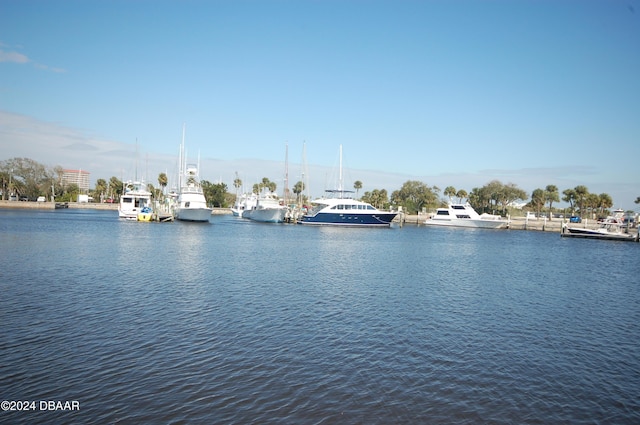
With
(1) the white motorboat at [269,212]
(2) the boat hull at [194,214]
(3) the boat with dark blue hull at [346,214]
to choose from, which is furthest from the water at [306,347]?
(1) the white motorboat at [269,212]

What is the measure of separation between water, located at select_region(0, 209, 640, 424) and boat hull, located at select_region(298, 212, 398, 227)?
6059 centimetres

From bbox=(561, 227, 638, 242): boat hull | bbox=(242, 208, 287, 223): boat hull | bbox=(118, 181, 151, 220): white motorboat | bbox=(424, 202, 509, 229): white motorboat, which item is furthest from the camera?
bbox=(424, 202, 509, 229): white motorboat

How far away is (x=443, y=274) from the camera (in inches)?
1216

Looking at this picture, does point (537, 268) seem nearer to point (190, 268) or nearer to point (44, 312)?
point (190, 268)

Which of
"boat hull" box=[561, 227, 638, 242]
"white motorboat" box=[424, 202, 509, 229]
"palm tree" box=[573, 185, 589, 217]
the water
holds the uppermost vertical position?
"palm tree" box=[573, 185, 589, 217]

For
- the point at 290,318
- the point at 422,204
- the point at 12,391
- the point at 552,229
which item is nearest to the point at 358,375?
the point at 290,318

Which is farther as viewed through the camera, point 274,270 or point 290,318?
point 274,270

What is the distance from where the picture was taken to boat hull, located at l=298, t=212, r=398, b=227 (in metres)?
88.9

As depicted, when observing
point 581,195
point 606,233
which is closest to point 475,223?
point 606,233

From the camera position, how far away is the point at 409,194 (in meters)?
157

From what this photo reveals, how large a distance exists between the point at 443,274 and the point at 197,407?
23887 mm

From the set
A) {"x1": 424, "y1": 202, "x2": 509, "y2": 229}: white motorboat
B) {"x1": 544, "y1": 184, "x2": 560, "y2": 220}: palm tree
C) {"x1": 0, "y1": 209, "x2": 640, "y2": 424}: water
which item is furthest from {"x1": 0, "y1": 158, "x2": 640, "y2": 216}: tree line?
{"x1": 0, "y1": 209, "x2": 640, "y2": 424}: water

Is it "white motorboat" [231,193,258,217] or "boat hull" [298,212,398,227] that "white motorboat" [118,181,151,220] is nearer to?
"boat hull" [298,212,398,227]

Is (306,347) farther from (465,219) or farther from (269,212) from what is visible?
(465,219)
